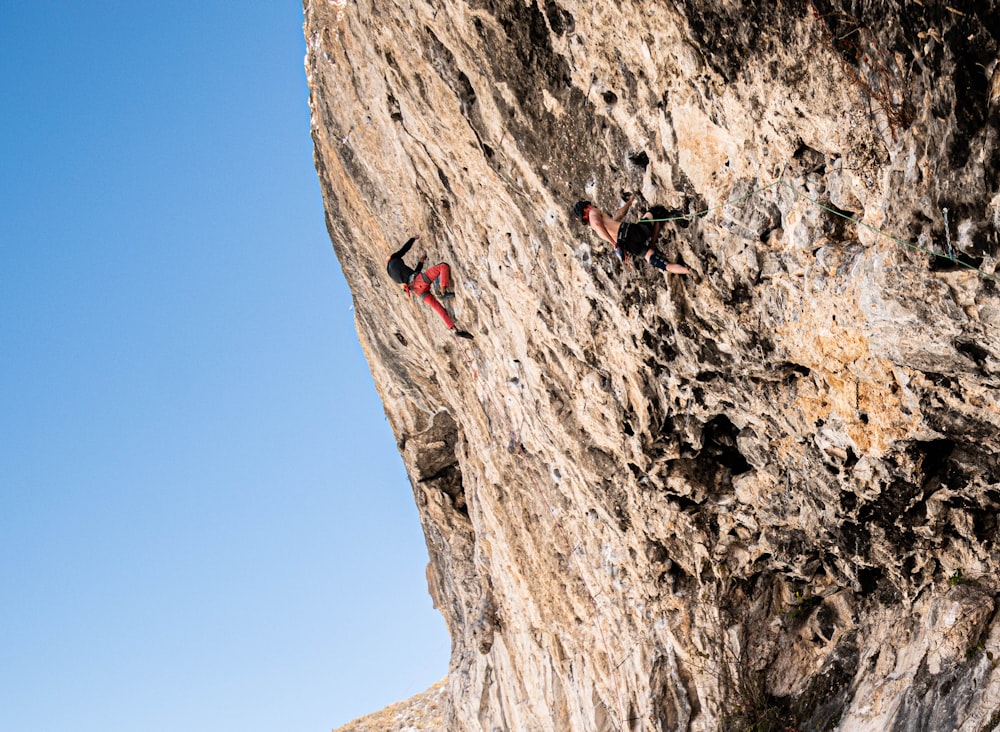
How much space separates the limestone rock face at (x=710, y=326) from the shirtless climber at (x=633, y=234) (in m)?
0.21

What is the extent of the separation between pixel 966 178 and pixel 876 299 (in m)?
1.19

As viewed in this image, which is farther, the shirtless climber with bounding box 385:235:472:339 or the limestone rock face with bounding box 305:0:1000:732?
the shirtless climber with bounding box 385:235:472:339

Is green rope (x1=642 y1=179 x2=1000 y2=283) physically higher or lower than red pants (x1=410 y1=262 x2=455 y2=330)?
lower

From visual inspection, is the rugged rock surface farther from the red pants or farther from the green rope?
the green rope

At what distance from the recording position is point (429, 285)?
11.7 metres

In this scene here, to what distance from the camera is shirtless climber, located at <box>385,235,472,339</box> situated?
11.5m

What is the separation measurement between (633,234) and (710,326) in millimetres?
1158

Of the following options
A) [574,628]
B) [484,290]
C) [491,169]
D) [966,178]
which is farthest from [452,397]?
[966,178]

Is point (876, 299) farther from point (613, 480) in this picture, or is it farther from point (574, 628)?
point (574, 628)

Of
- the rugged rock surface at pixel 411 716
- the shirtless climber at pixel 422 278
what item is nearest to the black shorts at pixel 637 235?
the shirtless climber at pixel 422 278

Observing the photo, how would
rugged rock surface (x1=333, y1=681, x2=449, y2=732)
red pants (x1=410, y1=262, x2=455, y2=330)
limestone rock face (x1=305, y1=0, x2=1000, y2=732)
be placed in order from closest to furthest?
limestone rock face (x1=305, y1=0, x2=1000, y2=732) < red pants (x1=410, y1=262, x2=455, y2=330) < rugged rock surface (x1=333, y1=681, x2=449, y2=732)

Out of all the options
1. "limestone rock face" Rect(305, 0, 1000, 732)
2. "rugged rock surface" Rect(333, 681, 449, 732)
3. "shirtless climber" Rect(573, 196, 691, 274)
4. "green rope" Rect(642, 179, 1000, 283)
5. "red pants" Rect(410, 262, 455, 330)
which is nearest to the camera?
"green rope" Rect(642, 179, 1000, 283)

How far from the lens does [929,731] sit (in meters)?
7.77

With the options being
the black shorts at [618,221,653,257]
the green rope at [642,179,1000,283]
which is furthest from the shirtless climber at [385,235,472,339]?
the green rope at [642,179,1000,283]
